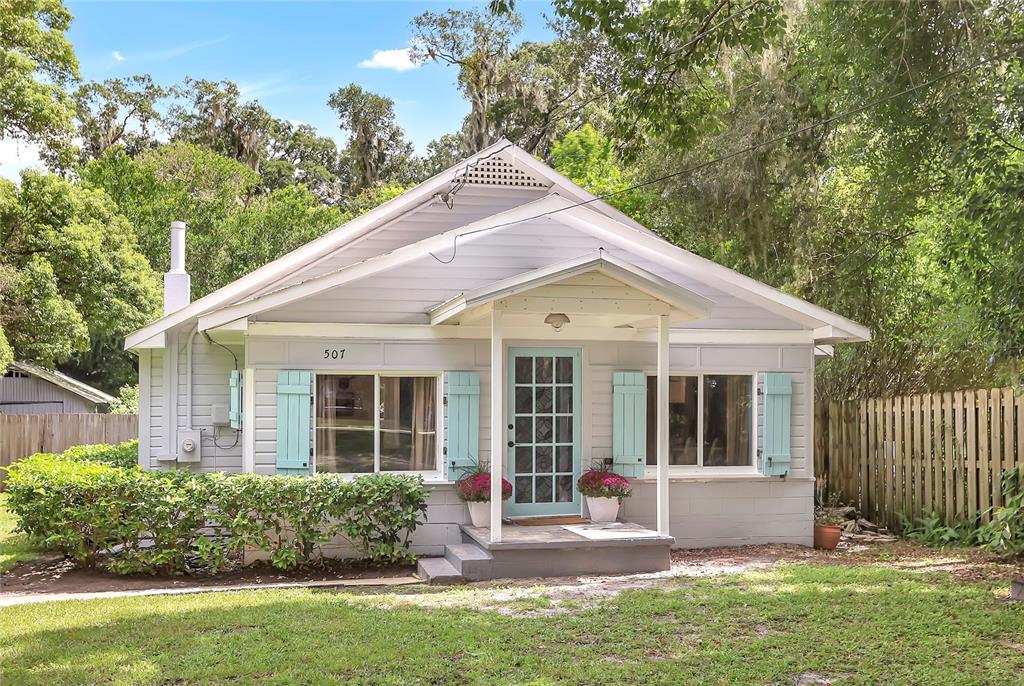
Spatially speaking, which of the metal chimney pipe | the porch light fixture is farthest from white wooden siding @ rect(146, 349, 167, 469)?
the porch light fixture

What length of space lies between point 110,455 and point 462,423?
5.11 metres

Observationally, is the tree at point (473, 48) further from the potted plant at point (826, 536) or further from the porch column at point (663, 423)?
the porch column at point (663, 423)

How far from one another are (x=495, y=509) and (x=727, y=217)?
781 centimetres

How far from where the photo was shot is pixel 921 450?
11.6 m

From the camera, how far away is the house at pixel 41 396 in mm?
26250

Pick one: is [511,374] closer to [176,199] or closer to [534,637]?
[534,637]

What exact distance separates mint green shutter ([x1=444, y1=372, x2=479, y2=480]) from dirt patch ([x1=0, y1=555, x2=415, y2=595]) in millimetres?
1289

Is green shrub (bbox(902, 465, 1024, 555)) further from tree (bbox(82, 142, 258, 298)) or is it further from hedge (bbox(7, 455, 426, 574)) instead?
tree (bbox(82, 142, 258, 298))

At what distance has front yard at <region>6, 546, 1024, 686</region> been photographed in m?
5.56

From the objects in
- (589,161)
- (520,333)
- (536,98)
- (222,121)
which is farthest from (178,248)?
(222,121)

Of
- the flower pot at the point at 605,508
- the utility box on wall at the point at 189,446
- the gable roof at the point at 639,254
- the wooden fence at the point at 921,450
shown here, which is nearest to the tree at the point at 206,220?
the utility box on wall at the point at 189,446

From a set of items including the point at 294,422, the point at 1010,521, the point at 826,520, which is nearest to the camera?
the point at 1010,521

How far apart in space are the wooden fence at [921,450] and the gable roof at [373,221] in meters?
4.01

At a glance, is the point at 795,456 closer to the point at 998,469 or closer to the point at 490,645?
the point at 998,469
